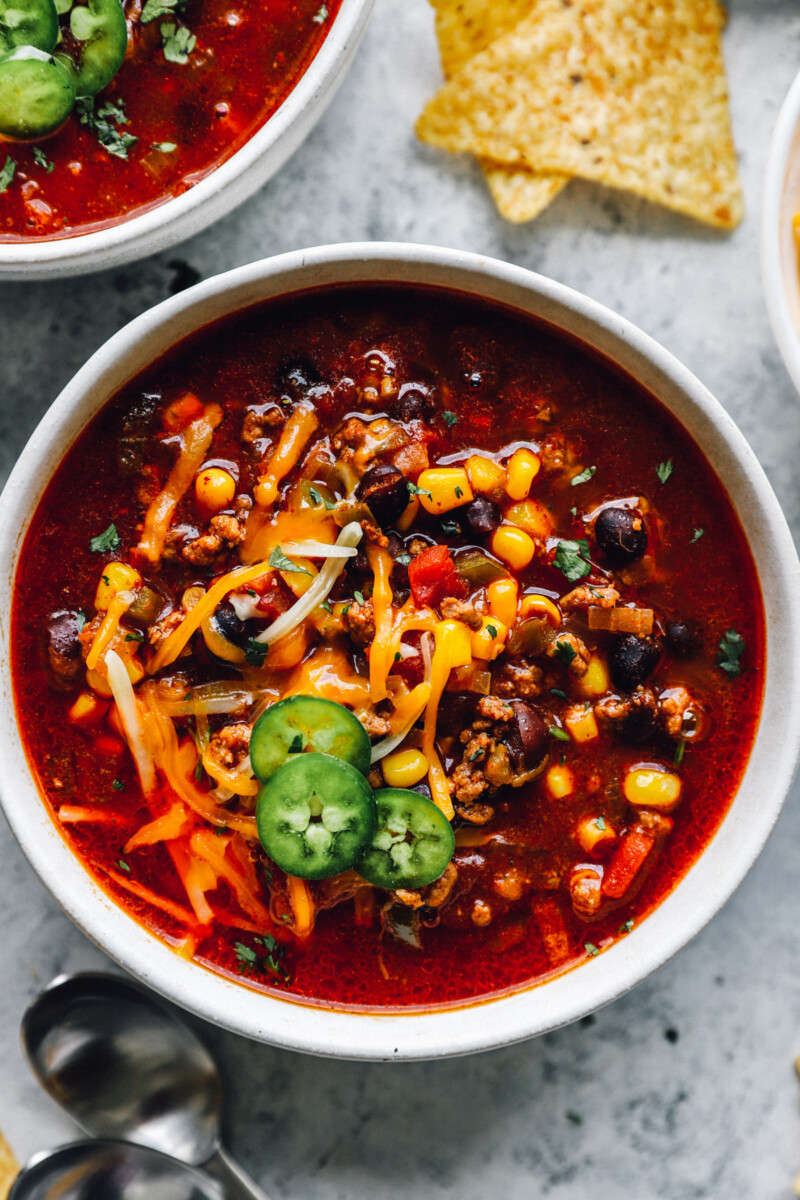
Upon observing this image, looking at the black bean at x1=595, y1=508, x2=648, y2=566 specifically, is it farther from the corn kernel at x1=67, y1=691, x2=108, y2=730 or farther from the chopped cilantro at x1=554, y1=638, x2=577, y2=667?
the corn kernel at x1=67, y1=691, x2=108, y2=730

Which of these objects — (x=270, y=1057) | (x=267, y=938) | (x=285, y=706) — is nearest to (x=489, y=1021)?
(x=267, y=938)

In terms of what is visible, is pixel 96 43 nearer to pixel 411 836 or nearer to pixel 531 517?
pixel 531 517

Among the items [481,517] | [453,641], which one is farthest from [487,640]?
[481,517]

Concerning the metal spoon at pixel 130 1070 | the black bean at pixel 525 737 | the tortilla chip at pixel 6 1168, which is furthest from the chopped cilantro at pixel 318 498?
the tortilla chip at pixel 6 1168

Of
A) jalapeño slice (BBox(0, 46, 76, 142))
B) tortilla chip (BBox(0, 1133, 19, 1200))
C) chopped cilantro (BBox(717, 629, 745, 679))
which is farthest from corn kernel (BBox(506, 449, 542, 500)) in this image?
tortilla chip (BBox(0, 1133, 19, 1200))

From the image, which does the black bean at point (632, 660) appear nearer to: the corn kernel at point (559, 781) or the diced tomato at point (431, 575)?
the corn kernel at point (559, 781)

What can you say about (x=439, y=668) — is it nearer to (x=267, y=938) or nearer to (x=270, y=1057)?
(x=267, y=938)
